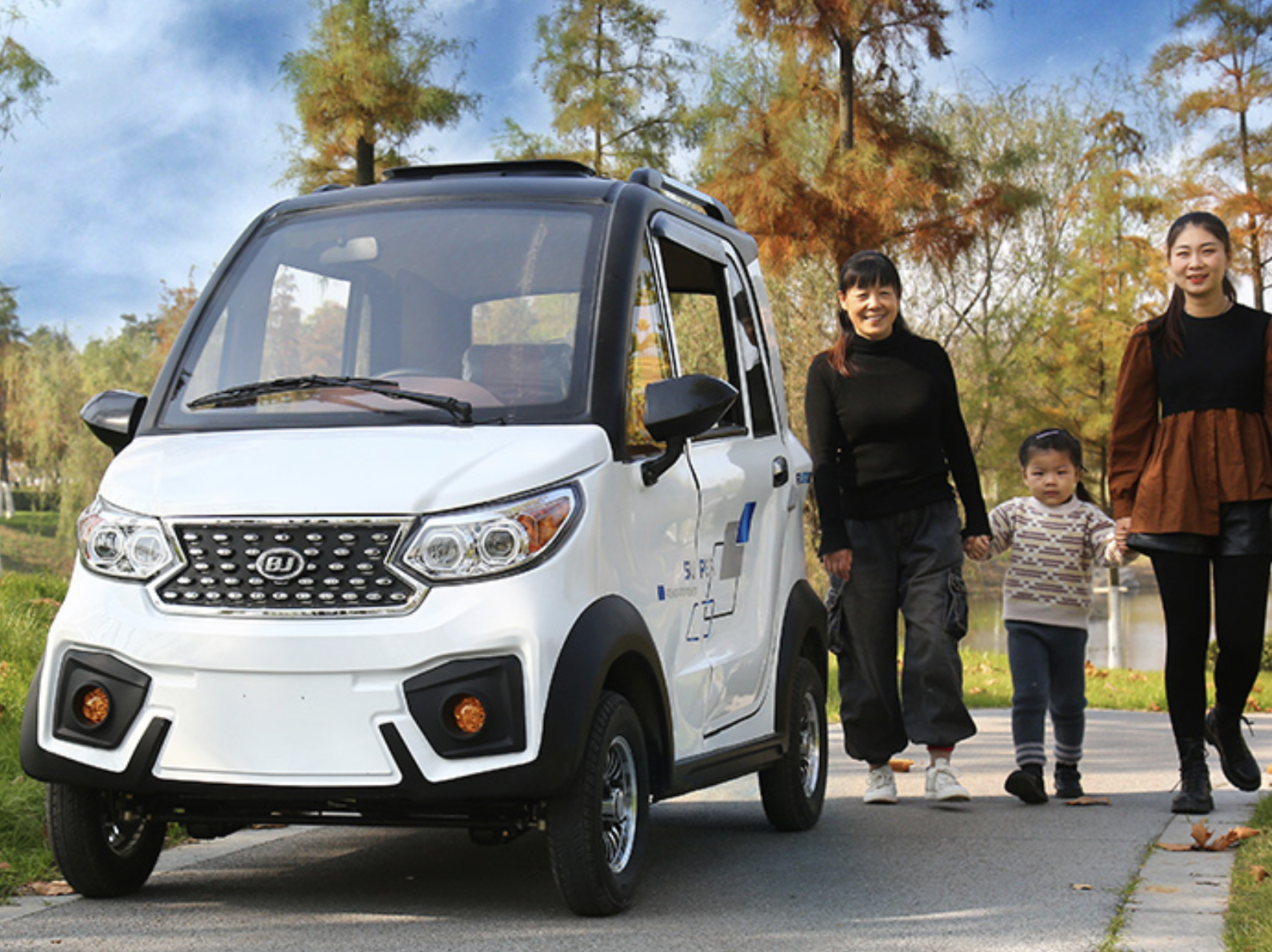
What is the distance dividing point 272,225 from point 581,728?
87.2 inches

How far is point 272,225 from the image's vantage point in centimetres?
561

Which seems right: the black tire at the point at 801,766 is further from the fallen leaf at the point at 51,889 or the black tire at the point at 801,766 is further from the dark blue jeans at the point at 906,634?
the fallen leaf at the point at 51,889

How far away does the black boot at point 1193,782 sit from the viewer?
6.89 metres

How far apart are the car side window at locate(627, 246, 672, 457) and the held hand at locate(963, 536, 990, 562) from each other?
227 centimetres

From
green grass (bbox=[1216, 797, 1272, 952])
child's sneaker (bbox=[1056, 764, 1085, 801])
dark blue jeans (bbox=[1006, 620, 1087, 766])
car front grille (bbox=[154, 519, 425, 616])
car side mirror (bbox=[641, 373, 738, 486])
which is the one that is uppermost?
car side mirror (bbox=[641, 373, 738, 486])

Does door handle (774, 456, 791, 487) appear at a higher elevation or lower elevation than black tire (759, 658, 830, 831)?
higher

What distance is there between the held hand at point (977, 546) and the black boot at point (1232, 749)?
3.70 feet

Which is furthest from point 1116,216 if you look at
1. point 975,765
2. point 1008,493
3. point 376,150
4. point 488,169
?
point 488,169

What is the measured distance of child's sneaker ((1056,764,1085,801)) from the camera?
7.51 meters

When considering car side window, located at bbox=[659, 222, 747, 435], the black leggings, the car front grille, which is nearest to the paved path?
the black leggings

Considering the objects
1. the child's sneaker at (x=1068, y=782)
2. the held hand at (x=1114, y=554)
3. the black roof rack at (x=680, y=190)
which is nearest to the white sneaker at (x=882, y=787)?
the child's sneaker at (x=1068, y=782)

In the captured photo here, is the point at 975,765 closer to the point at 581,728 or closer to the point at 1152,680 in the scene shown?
the point at 581,728

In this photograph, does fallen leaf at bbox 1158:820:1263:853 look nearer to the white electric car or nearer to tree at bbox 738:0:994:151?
the white electric car

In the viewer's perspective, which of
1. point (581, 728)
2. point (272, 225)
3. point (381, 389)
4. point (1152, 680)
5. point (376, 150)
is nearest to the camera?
point (581, 728)
